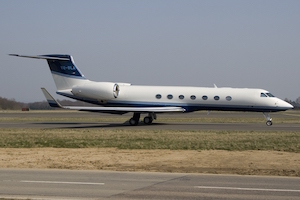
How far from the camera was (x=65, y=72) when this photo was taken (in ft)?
128

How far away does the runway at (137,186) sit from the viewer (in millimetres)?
9859

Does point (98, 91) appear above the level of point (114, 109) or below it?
above

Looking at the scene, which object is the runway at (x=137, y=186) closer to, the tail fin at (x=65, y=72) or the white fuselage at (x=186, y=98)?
the white fuselage at (x=186, y=98)

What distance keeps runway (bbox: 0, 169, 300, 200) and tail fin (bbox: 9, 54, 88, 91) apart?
26.1m

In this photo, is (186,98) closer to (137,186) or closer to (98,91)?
(98,91)

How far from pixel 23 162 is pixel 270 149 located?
9434 millimetres

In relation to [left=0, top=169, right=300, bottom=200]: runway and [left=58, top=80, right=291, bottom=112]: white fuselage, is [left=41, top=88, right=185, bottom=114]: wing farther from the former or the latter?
[left=0, top=169, right=300, bottom=200]: runway

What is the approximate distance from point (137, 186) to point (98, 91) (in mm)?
26871

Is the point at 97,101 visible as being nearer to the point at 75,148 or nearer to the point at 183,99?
the point at 183,99

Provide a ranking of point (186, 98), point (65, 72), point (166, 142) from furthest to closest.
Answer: point (65, 72), point (186, 98), point (166, 142)

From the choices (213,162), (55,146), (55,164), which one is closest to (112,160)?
(55,164)

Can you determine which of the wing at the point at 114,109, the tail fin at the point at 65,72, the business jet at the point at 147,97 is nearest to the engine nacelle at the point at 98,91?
the business jet at the point at 147,97

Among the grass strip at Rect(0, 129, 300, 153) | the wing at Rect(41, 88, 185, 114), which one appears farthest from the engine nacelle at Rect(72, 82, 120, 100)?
the grass strip at Rect(0, 129, 300, 153)

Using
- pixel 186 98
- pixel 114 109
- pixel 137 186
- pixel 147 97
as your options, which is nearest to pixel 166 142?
pixel 137 186
